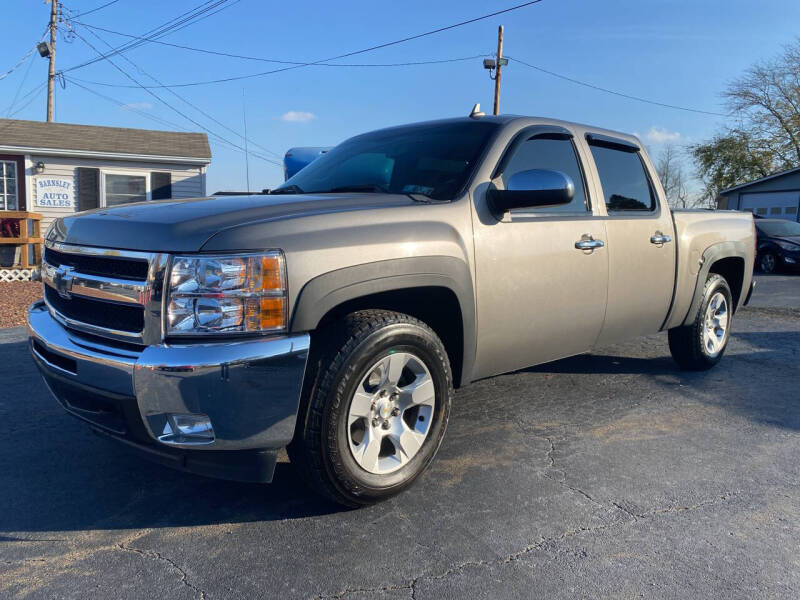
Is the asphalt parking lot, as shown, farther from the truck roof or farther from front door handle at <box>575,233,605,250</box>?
the truck roof

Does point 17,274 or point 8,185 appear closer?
point 17,274

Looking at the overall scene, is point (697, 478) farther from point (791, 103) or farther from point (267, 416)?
point (791, 103)

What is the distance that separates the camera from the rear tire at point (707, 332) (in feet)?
17.2

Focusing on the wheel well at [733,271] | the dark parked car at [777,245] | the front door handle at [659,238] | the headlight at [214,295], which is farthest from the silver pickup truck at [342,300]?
the dark parked car at [777,245]

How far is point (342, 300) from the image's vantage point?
271 cm

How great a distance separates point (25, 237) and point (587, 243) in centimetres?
1268

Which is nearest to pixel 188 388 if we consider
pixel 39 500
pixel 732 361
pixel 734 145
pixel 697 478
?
pixel 39 500

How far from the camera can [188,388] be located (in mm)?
2402

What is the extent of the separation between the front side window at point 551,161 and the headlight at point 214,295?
1.64 metres

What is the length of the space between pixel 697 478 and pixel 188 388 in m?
2.53

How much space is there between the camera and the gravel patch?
793cm

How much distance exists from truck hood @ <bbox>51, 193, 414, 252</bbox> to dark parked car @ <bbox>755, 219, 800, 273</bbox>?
1616 centimetres

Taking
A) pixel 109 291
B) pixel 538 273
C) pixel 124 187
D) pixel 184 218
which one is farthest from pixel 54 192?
pixel 538 273

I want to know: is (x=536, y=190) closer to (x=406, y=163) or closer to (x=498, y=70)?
(x=406, y=163)
